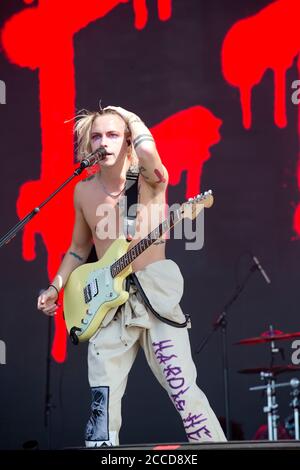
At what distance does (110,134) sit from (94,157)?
32 centimetres

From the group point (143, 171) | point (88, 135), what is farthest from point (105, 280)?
point (88, 135)

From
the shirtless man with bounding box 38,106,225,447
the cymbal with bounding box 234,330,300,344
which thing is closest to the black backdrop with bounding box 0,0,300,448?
the cymbal with bounding box 234,330,300,344

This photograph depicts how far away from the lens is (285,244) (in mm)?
5523

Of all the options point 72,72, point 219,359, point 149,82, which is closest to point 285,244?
point 219,359

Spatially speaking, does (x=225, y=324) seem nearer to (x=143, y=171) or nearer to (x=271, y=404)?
(x=271, y=404)

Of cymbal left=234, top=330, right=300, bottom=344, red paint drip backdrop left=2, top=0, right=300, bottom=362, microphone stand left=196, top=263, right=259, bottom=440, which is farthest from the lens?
red paint drip backdrop left=2, top=0, right=300, bottom=362

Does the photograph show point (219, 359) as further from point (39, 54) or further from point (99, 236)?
point (39, 54)

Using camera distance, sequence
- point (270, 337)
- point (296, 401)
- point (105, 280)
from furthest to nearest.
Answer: point (296, 401), point (270, 337), point (105, 280)

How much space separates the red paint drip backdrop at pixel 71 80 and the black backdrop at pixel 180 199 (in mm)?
48

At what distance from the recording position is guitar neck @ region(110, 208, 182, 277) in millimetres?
3766

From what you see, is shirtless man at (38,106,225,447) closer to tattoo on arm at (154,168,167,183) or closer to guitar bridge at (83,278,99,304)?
tattoo on arm at (154,168,167,183)

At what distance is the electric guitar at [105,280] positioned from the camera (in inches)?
148

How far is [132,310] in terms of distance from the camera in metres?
3.87

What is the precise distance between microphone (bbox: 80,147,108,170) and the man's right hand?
0.67 m
